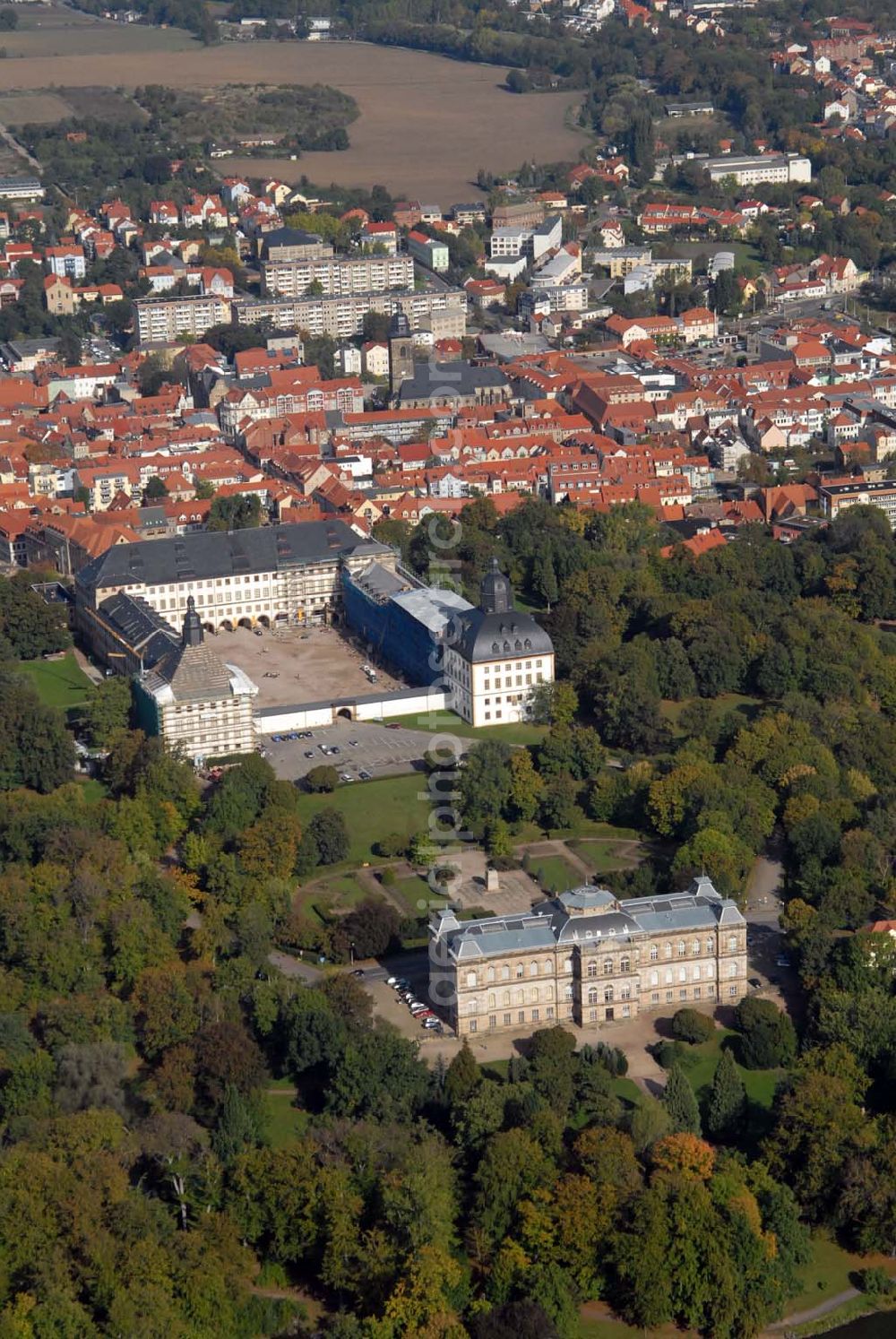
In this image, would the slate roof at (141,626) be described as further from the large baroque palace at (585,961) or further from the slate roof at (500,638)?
the large baroque palace at (585,961)

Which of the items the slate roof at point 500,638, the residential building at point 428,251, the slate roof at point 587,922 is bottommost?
the residential building at point 428,251

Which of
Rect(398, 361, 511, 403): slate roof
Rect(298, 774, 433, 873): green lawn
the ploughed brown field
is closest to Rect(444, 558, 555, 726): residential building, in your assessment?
Rect(298, 774, 433, 873): green lawn

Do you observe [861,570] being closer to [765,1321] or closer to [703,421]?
[703,421]

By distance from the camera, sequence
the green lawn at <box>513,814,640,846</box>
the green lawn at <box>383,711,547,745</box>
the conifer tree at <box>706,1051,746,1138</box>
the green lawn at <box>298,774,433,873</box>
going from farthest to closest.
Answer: the green lawn at <box>383,711,547,745</box>, the green lawn at <box>513,814,640,846</box>, the green lawn at <box>298,774,433,873</box>, the conifer tree at <box>706,1051,746,1138</box>

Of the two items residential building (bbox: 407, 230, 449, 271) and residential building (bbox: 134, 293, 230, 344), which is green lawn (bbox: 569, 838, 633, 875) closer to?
residential building (bbox: 134, 293, 230, 344)

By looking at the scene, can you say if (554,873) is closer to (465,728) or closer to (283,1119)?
(465,728)

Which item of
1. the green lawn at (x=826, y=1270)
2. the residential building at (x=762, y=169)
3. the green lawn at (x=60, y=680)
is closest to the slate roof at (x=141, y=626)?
the green lawn at (x=60, y=680)

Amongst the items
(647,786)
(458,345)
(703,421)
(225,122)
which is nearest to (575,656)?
(647,786)
